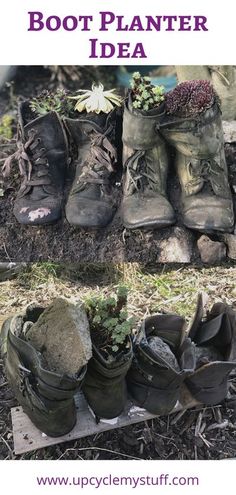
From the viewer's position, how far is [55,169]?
326 cm

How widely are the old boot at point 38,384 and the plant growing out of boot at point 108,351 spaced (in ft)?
0.30

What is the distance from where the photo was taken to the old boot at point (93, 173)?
3082mm

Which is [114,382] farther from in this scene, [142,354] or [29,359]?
[29,359]

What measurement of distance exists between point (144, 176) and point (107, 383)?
46.3 inches

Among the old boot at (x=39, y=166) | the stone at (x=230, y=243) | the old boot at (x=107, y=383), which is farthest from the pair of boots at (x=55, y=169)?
the old boot at (x=107, y=383)

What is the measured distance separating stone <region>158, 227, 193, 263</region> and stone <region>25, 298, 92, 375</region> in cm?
84

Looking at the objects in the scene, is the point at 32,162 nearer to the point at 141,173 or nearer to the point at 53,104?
the point at 53,104

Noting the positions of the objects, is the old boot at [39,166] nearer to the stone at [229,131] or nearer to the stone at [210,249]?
the stone at [210,249]

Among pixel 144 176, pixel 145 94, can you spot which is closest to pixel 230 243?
pixel 144 176

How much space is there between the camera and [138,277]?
332 centimetres

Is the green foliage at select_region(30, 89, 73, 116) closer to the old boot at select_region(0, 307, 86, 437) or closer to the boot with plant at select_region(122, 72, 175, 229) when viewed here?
the boot with plant at select_region(122, 72, 175, 229)
